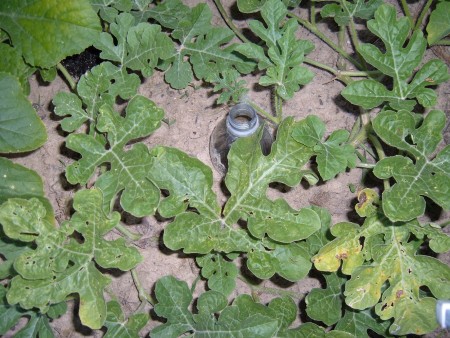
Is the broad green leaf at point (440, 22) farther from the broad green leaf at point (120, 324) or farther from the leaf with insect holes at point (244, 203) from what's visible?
the broad green leaf at point (120, 324)

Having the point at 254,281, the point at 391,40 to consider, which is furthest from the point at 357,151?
the point at 254,281

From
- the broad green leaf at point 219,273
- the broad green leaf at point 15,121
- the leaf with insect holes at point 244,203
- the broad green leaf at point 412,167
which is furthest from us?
the broad green leaf at point 15,121

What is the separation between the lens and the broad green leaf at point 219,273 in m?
2.49

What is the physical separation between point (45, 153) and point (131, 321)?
1.18 meters

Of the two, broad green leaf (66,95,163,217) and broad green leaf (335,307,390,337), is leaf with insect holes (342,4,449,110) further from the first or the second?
broad green leaf (335,307,390,337)

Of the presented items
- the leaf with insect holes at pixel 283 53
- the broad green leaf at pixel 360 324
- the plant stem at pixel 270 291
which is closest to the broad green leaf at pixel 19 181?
the plant stem at pixel 270 291

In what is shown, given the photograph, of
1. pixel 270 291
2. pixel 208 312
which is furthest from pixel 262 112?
pixel 208 312

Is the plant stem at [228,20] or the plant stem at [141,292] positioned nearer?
the plant stem at [141,292]

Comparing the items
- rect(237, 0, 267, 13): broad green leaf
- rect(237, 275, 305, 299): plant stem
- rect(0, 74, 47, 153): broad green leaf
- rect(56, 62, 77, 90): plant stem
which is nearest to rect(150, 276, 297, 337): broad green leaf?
rect(237, 275, 305, 299): plant stem

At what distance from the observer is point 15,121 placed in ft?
8.55

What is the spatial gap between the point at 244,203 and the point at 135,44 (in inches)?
38.3

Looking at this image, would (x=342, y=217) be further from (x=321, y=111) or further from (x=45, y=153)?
(x=45, y=153)

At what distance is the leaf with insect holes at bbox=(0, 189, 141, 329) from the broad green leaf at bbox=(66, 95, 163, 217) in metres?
0.12

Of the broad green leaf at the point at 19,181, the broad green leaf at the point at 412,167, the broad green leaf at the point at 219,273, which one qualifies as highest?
the broad green leaf at the point at 412,167
